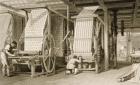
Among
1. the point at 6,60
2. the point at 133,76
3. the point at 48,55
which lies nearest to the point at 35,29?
the point at 48,55

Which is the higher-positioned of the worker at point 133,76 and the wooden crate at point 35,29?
the wooden crate at point 35,29

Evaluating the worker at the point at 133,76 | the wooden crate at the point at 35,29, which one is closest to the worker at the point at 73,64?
the wooden crate at the point at 35,29

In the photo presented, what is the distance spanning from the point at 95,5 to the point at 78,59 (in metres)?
2.99

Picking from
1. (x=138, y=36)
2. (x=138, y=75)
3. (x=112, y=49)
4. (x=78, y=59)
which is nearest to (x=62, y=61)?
(x=112, y=49)

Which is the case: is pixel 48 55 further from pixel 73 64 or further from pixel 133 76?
pixel 133 76

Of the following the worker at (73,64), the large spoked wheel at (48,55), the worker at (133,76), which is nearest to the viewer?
the worker at (133,76)

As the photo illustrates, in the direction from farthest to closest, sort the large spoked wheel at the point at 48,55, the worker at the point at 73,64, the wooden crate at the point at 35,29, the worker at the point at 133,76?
1. the wooden crate at the point at 35,29
2. the large spoked wheel at the point at 48,55
3. the worker at the point at 73,64
4. the worker at the point at 133,76

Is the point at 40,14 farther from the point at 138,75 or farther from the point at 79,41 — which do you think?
the point at 138,75

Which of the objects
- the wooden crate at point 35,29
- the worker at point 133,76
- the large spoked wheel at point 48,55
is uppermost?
the wooden crate at point 35,29

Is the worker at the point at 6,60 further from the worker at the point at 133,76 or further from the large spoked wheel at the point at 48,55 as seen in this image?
the worker at the point at 133,76

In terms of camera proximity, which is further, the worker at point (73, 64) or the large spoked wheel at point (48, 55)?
the large spoked wheel at point (48, 55)

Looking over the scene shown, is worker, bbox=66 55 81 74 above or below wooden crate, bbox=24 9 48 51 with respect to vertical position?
below

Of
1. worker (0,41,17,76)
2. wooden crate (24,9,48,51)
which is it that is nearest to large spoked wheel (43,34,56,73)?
wooden crate (24,9,48,51)

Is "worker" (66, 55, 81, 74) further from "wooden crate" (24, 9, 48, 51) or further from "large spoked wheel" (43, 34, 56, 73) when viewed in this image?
"wooden crate" (24, 9, 48, 51)
